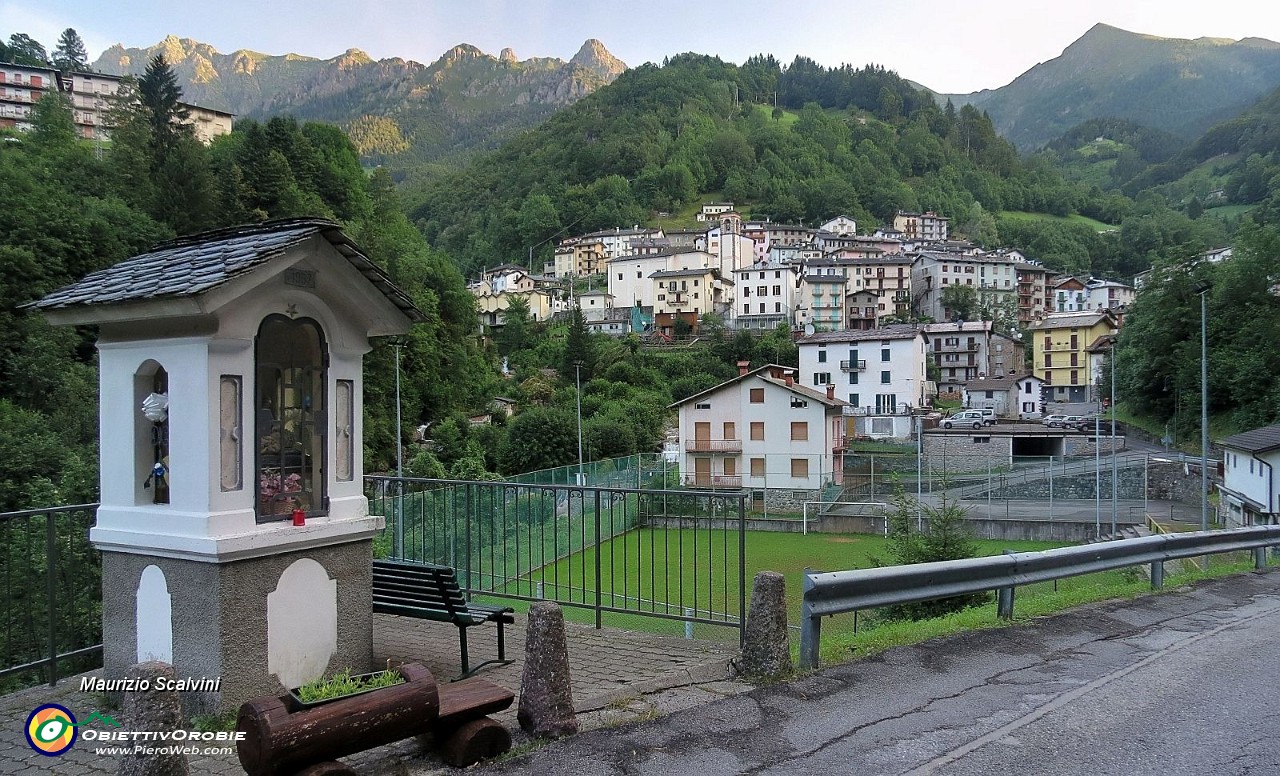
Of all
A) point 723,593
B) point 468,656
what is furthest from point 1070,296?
point 468,656

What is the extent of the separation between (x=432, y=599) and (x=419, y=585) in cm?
17

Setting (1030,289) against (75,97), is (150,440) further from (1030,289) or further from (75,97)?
(75,97)

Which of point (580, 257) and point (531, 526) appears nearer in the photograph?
point (531, 526)

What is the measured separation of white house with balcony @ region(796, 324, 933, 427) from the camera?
2707 inches

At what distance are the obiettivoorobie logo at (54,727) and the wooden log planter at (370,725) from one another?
1.73m

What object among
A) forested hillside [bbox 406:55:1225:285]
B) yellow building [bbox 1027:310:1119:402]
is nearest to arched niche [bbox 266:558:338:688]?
yellow building [bbox 1027:310:1119:402]

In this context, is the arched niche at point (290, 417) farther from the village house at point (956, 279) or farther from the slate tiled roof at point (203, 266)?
the village house at point (956, 279)

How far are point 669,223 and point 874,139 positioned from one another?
205ft

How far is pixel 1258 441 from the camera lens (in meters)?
31.3

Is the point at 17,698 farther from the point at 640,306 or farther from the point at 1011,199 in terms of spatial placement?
the point at 1011,199

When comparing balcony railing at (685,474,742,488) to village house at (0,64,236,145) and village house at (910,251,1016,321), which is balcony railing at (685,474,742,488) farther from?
village house at (910,251,1016,321)

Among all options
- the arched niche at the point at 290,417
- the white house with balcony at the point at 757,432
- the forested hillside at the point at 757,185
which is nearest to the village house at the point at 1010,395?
the white house with balcony at the point at 757,432

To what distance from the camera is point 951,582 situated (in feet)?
26.3

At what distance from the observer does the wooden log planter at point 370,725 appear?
4.15 meters
